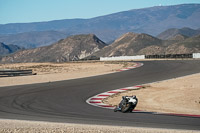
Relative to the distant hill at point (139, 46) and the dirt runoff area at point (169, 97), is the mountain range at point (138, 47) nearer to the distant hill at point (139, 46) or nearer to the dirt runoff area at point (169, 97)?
the distant hill at point (139, 46)

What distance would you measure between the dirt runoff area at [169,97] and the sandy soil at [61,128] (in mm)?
Result: 4541

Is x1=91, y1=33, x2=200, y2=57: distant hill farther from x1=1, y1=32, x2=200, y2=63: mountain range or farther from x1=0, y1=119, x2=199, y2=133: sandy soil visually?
x1=0, y1=119, x2=199, y2=133: sandy soil

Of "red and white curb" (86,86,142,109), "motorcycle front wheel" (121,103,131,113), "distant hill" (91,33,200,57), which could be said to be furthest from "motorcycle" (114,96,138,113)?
"distant hill" (91,33,200,57)

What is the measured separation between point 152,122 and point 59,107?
17.4ft

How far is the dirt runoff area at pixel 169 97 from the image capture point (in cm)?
1656

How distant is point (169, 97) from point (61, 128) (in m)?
9.51

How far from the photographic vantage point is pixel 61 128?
1141cm

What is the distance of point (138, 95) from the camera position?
21031 mm

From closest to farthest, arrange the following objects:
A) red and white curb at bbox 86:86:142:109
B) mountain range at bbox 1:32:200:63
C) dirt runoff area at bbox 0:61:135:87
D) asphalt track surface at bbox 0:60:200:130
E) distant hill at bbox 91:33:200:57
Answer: asphalt track surface at bbox 0:60:200:130
red and white curb at bbox 86:86:142:109
dirt runoff area at bbox 0:61:135:87
mountain range at bbox 1:32:200:63
distant hill at bbox 91:33:200:57

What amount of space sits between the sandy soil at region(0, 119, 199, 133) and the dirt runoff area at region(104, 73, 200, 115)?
4541 mm

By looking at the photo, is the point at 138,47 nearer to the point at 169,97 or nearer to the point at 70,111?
the point at 169,97

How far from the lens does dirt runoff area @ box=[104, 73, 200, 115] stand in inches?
652

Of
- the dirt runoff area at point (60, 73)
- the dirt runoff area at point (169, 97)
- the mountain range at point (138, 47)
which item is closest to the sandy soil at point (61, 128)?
the dirt runoff area at point (169, 97)

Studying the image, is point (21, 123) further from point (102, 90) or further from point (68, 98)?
point (102, 90)
